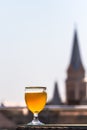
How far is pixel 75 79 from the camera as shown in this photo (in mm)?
71500

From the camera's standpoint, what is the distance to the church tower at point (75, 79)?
2611 inches

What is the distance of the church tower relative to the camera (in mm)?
66325

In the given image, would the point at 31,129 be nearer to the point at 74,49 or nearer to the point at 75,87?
the point at 74,49

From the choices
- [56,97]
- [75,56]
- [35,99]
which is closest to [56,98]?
[56,97]

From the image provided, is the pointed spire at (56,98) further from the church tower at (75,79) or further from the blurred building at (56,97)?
the church tower at (75,79)

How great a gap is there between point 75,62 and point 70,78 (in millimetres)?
5151

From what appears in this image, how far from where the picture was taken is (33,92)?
233 centimetres

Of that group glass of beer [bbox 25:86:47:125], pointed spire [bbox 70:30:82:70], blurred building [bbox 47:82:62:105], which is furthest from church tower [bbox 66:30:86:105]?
glass of beer [bbox 25:86:47:125]

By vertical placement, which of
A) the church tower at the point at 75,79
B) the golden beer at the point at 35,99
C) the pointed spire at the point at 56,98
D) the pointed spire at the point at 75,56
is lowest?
the pointed spire at the point at 56,98

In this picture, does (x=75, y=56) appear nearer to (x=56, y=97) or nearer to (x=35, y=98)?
(x=56, y=97)

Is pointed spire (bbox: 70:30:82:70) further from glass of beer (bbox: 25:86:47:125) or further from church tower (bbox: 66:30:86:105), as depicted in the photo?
glass of beer (bbox: 25:86:47:125)

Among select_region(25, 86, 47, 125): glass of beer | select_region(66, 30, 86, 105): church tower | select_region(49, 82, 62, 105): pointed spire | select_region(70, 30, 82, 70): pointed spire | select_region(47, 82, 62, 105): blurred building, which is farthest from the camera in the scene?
select_region(47, 82, 62, 105): blurred building

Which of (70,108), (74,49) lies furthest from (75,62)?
(70,108)

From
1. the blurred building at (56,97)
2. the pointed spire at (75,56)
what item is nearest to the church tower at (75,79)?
the pointed spire at (75,56)
